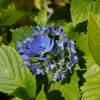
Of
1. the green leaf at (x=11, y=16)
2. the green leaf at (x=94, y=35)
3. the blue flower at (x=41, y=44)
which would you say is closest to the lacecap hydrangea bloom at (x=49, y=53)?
the blue flower at (x=41, y=44)

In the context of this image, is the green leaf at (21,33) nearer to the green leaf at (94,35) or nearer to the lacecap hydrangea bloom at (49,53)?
the lacecap hydrangea bloom at (49,53)

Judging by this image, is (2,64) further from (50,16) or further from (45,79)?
(50,16)

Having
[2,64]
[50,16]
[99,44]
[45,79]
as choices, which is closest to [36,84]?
[45,79]

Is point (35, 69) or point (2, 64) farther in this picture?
point (2, 64)

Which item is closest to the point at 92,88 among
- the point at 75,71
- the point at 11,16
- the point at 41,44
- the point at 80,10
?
the point at 75,71

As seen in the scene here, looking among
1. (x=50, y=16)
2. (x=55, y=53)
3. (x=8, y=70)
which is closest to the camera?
(x=55, y=53)

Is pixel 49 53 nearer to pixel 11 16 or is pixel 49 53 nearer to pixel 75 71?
pixel 75 71

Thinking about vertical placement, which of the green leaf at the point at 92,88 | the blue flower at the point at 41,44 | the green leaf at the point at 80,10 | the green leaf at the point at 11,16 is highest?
the green leaf at the point at 80,10
